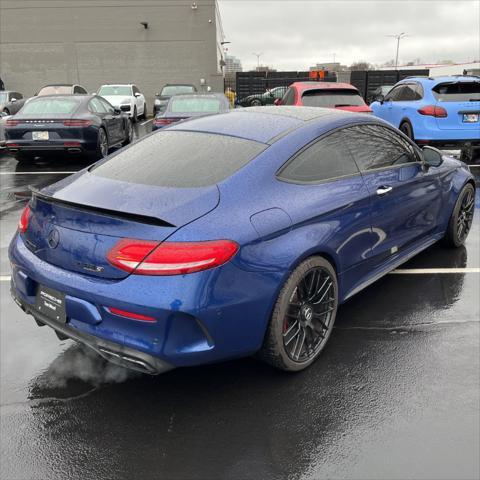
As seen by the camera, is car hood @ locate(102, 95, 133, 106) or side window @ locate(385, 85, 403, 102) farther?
car hood @ locate(102, 95, 133, 106)

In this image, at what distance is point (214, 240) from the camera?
2465 mm

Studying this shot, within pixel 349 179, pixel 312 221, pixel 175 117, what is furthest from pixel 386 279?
pixel 175 117

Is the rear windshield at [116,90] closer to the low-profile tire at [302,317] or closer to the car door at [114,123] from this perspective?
the car door at [114,123]

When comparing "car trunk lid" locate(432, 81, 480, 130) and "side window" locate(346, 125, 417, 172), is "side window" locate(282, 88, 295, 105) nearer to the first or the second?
"car trunk lid" locate(432, 81, 480, 130)

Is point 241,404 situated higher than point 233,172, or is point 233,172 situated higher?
point 233,172

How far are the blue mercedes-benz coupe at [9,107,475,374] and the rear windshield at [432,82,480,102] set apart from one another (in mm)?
6281

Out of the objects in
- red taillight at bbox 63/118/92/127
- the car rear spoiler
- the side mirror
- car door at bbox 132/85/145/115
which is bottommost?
the car rear spoiler

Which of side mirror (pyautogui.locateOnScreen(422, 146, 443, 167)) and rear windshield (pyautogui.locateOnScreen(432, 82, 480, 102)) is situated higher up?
rear windshield (pyautogui.locateOnScreen(432, 82, 480, 102))

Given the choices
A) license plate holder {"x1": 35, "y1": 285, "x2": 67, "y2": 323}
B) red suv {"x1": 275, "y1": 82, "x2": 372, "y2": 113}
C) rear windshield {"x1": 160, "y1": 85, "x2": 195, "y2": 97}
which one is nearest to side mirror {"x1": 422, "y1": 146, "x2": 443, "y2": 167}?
license plate holder {"x1": 35, "y1": 285, "x2": 67, "y2": 323}

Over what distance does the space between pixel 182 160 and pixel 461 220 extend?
339 centimetres

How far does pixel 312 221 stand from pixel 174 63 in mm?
27930

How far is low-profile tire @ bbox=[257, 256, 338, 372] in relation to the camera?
9.19 ft

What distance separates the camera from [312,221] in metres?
2.95

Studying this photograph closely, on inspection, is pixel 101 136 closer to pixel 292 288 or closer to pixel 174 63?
pixel 292 288
